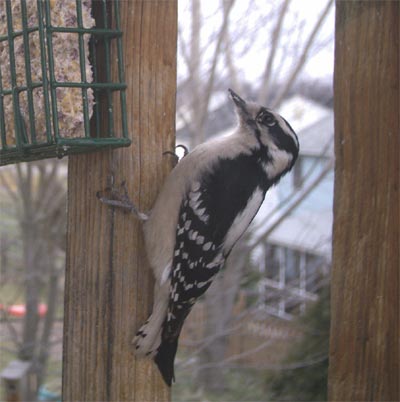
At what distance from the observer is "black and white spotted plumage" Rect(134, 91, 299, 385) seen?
213 centimetres

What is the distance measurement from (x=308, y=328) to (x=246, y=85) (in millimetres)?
2772

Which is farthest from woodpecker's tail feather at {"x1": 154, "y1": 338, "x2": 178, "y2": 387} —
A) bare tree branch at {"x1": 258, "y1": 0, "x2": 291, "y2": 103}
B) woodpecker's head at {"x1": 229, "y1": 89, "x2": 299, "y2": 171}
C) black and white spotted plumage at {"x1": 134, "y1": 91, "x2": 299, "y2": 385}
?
bare tree branch at {"x1": 258, "y1": 0, "x2": 291, "y2": 103}

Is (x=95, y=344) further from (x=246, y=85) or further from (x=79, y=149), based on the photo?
(x=246, y=85)

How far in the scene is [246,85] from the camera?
7793 millimetres

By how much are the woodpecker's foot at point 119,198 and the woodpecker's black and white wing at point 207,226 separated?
11.8 inches

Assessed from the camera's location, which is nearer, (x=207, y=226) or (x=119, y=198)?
(x=119, y=198)

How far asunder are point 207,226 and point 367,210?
653 millimetres

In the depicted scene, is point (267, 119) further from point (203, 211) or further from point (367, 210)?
point (367, 210)

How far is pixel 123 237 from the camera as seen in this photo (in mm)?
2025

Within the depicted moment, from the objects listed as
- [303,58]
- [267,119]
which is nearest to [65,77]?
[267,119]

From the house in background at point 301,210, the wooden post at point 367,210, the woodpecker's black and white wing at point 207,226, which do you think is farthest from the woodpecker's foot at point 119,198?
the house in background at point 301,210

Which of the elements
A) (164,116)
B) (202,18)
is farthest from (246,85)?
(164,116)

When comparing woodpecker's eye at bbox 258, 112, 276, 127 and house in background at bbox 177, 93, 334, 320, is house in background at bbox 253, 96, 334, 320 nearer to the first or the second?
house in background at bbox 177, 93, 334, 320

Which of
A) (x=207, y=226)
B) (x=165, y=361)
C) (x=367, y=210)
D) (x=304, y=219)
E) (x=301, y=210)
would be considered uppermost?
(x=367, y=210)
